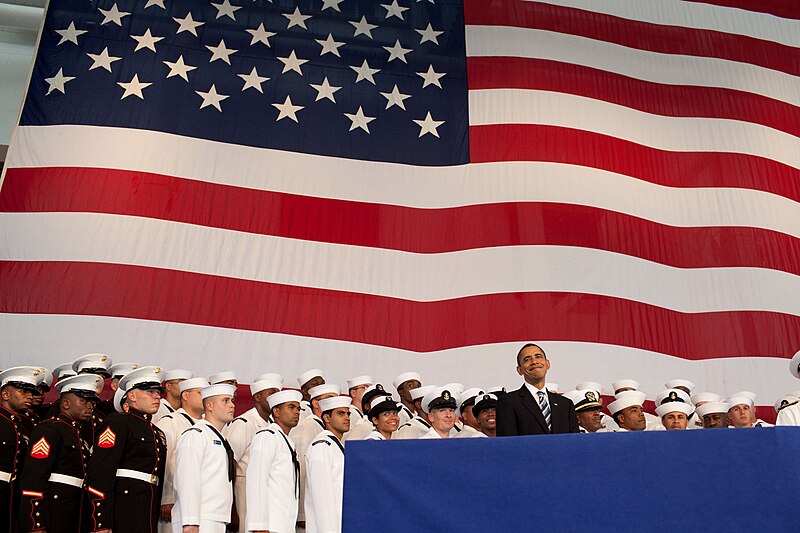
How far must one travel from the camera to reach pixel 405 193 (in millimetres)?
7688

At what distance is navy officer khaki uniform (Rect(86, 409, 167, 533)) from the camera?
152 inches

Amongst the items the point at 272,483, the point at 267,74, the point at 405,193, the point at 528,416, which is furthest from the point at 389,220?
the point at 528,416

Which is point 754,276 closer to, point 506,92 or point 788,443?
point 506,92

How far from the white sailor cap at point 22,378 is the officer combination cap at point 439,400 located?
216cm

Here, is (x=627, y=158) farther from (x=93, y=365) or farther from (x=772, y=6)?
(x=93, y=365)

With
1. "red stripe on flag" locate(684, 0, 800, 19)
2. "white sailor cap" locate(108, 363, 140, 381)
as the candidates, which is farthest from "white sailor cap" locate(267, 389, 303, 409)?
"red stripe on flag" locate(684, 0, 800, 19)

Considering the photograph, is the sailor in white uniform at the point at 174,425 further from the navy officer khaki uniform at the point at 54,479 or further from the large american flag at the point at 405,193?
the large american flag at the point at 405,193

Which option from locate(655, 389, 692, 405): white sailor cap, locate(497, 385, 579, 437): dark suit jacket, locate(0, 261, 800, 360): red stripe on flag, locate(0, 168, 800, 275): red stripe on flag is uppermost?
locate(0, 168, 800, 275): red stripe on flag

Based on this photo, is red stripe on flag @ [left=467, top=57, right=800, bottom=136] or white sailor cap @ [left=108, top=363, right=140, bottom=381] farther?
red stripe on flag @ [left=467, top=57, right=800, bottom=136]

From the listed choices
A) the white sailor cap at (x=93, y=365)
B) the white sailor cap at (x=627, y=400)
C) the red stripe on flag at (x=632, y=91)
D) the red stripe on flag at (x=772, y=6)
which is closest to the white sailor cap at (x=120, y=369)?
the white sailor cap at (x=93, y=365)

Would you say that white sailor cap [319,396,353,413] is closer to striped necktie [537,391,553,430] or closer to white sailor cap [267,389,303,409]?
white sailor cap [267,389,303,409]

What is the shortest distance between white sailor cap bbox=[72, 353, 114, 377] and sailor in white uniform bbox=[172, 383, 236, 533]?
1367mm

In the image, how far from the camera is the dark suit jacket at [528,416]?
3.74 meters

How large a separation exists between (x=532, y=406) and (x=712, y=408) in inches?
80.8
